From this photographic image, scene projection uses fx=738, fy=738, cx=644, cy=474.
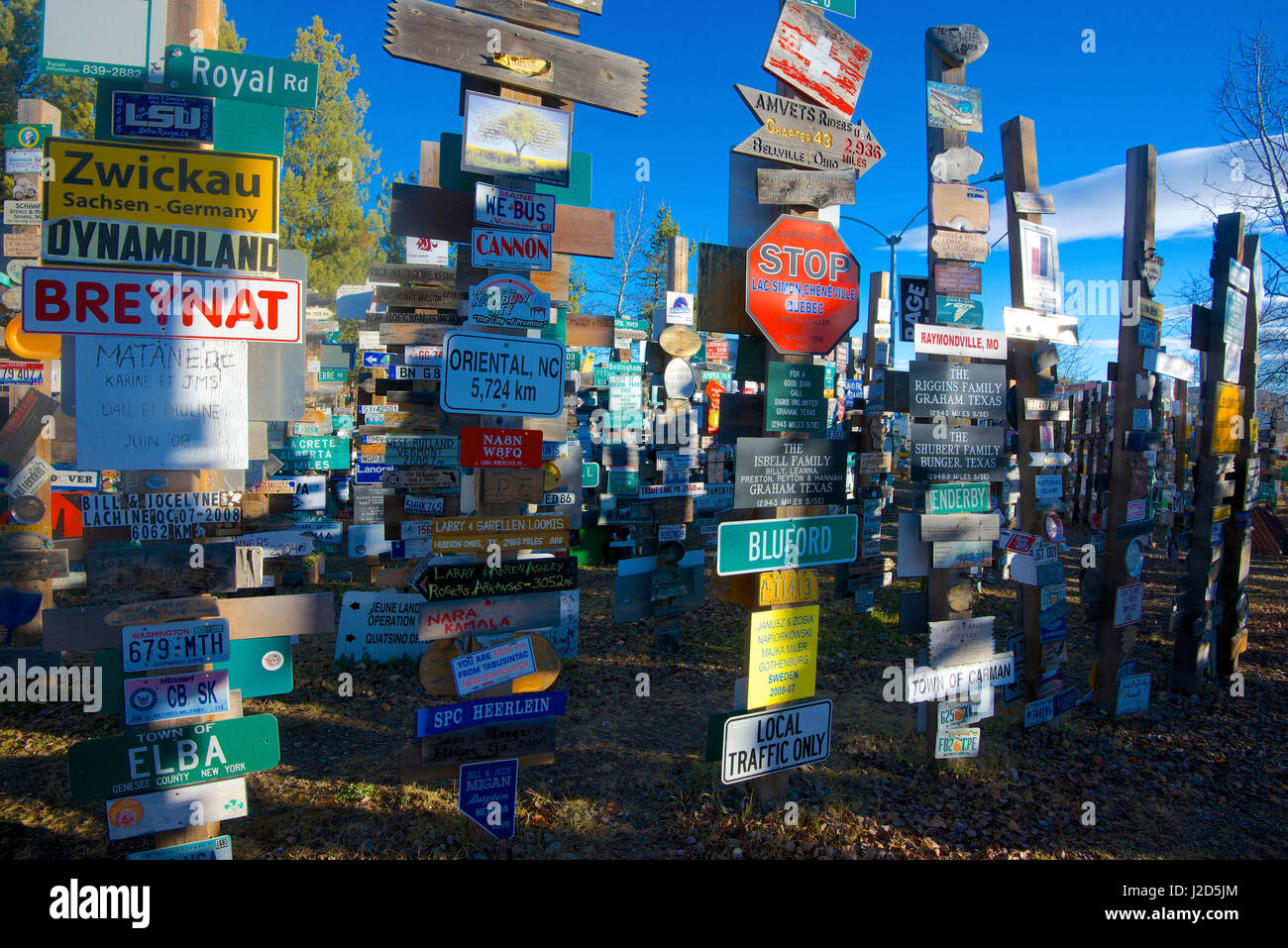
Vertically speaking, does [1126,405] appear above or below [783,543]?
above

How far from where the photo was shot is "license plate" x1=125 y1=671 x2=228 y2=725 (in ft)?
10.1

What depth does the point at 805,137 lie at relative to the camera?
441cm

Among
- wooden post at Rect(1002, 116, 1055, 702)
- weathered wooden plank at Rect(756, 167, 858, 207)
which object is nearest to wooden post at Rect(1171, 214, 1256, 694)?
wooden post at Rect(1002, 116, 1055, 702)

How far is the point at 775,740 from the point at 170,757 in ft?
9.96

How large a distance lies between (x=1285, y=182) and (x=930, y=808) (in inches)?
573

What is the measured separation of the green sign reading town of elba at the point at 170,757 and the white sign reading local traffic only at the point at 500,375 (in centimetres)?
181

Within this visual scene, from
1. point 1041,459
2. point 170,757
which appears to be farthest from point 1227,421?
point 170,757

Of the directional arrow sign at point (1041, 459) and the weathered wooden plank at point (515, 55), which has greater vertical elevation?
the weathered wooden plank at point (515, 55)

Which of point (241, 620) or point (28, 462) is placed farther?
point (28, 462)

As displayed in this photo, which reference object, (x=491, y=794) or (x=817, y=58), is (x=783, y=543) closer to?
(x=491, y=794)

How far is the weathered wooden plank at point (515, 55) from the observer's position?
392cm

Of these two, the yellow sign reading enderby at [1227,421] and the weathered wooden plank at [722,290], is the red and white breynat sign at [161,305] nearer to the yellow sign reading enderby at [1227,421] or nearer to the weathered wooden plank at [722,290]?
the weathered wooden plank at [722,290]

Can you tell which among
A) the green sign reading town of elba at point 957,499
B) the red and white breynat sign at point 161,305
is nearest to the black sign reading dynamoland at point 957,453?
the green sign reading town of elba at point 957,499

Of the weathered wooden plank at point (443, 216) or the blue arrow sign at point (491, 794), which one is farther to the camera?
the weathered wooden plank at point (443, 216)
